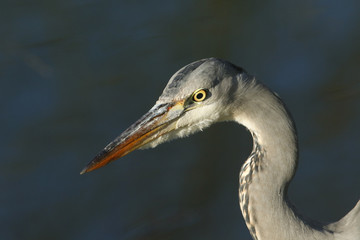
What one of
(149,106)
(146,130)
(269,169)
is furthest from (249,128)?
(149,106)

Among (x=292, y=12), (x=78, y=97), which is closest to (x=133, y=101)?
(x=78, y=97)

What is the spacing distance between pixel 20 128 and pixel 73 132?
1.27 ft

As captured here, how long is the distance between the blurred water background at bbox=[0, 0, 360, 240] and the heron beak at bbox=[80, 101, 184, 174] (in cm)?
156

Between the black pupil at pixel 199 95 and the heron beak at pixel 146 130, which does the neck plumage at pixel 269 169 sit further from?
the heron beak at pixel 146 130

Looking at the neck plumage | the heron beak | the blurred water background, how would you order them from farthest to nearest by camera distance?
the blurred water background < the heron beak < the neck plumage

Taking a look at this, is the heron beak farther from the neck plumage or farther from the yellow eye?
the neck plumage

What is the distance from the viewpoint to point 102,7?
6336 mm

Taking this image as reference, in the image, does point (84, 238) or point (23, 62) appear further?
point (23, 62)

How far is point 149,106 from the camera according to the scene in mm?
5398

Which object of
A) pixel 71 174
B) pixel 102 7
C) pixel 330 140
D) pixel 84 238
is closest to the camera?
pixel 84 238

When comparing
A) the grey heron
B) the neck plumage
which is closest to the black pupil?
the grey heron

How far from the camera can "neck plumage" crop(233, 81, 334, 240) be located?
3080mm

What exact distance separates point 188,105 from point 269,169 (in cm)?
45

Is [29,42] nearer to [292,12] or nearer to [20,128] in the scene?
[20,128]
